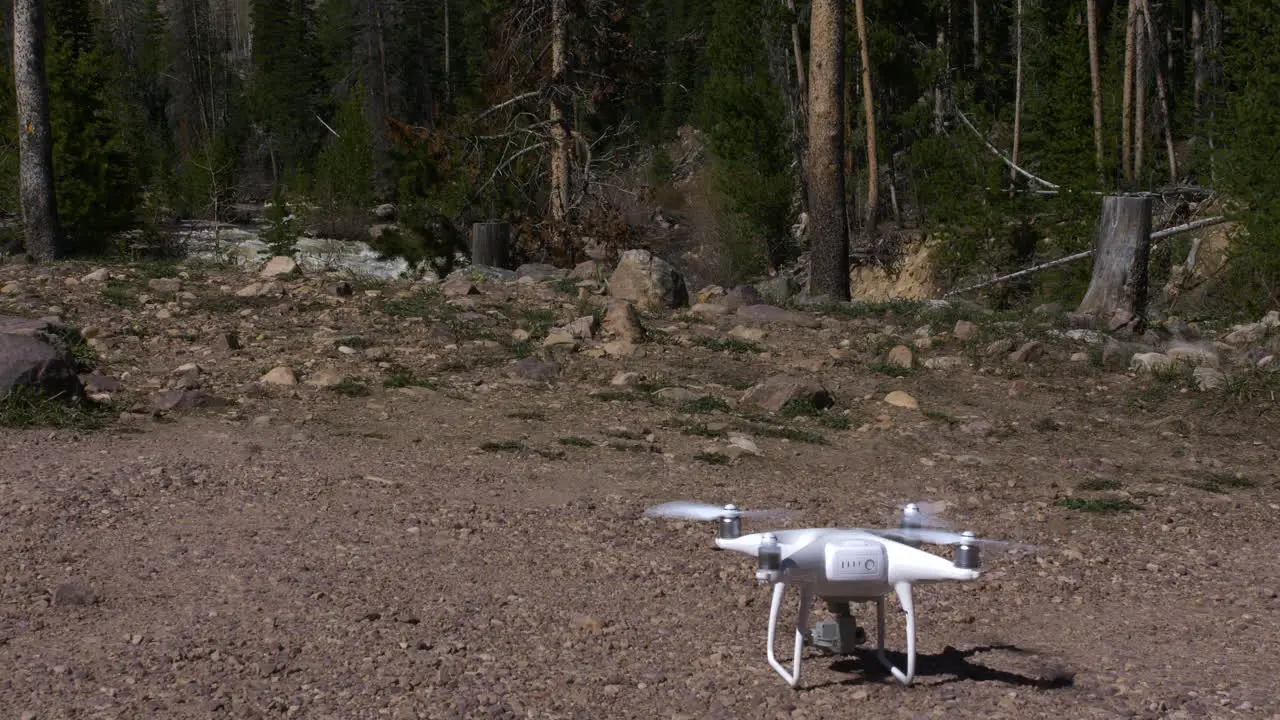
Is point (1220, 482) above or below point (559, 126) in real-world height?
below

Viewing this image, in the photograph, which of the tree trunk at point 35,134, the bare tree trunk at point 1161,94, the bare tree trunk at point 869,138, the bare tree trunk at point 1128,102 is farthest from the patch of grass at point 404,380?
the bare tree trunk at point 869,138

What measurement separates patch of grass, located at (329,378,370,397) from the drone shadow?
4.63m

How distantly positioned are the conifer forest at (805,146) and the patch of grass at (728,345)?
3.79m

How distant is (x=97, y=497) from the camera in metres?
5.43

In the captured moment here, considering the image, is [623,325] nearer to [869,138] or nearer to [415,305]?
[415,305]

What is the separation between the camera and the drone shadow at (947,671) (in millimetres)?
3682

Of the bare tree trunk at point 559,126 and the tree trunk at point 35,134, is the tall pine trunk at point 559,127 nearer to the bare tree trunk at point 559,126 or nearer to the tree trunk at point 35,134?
the bare tree trunk at point 559,126

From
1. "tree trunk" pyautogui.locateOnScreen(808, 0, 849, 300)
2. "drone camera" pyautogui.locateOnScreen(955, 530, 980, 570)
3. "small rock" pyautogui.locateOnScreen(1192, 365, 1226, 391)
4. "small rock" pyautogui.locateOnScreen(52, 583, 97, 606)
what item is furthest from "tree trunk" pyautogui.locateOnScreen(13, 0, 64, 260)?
"drone camera" pyautogui.locateOnScreen(955, 530, 980, 570)

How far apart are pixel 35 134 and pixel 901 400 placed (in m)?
9.61

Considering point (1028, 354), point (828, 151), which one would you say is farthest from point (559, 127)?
point (1028, 354)

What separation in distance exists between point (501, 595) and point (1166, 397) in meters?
5.89

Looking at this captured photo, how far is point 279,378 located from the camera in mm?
7777

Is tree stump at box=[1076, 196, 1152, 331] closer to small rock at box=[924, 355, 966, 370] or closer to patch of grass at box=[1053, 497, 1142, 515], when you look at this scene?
small rock at box=[924, 355, 966, 370]

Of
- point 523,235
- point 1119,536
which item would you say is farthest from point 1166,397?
point 523,235
